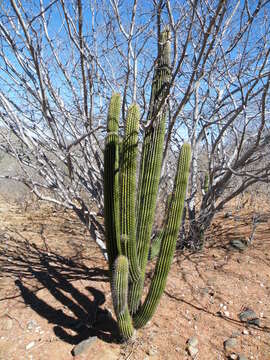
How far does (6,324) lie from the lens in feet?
7.61

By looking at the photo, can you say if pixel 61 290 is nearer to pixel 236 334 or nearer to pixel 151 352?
pixel 151 352

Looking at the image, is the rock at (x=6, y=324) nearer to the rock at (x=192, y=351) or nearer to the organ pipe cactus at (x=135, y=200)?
the organ pipe cactus at (x=135, y=200)

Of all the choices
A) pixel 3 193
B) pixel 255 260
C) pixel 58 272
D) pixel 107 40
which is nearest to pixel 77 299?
pixel 58 272

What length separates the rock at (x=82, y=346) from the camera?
6.51 ft

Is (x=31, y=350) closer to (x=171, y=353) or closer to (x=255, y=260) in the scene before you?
(x=171, y=353)

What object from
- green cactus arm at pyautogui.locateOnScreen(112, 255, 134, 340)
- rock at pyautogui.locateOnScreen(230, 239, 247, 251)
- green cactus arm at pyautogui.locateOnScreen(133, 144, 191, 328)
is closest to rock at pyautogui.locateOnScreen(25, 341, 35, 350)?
green cactus arm at pyautogui.locateOnScreen(112, 255, 134, 340)

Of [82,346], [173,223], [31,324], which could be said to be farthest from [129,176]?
[31,324]

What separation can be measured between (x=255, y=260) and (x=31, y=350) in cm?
283

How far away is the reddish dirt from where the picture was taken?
207cm

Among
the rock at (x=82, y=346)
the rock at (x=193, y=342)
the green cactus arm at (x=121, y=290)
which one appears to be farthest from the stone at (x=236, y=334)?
the rock at (x=82, y=346)

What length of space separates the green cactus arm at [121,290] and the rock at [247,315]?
Answer: 1.14 meters

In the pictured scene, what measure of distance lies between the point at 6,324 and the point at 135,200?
1695 mm

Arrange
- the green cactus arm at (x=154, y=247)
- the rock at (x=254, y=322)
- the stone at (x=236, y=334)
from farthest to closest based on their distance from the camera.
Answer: the green cactus arm at (x=154, y=247)
the rock at (x=254, y=322)
the stone at (x=236, y=334)

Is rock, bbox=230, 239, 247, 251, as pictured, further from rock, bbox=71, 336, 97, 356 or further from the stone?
rock, bbox=71, 336, 97, 356
